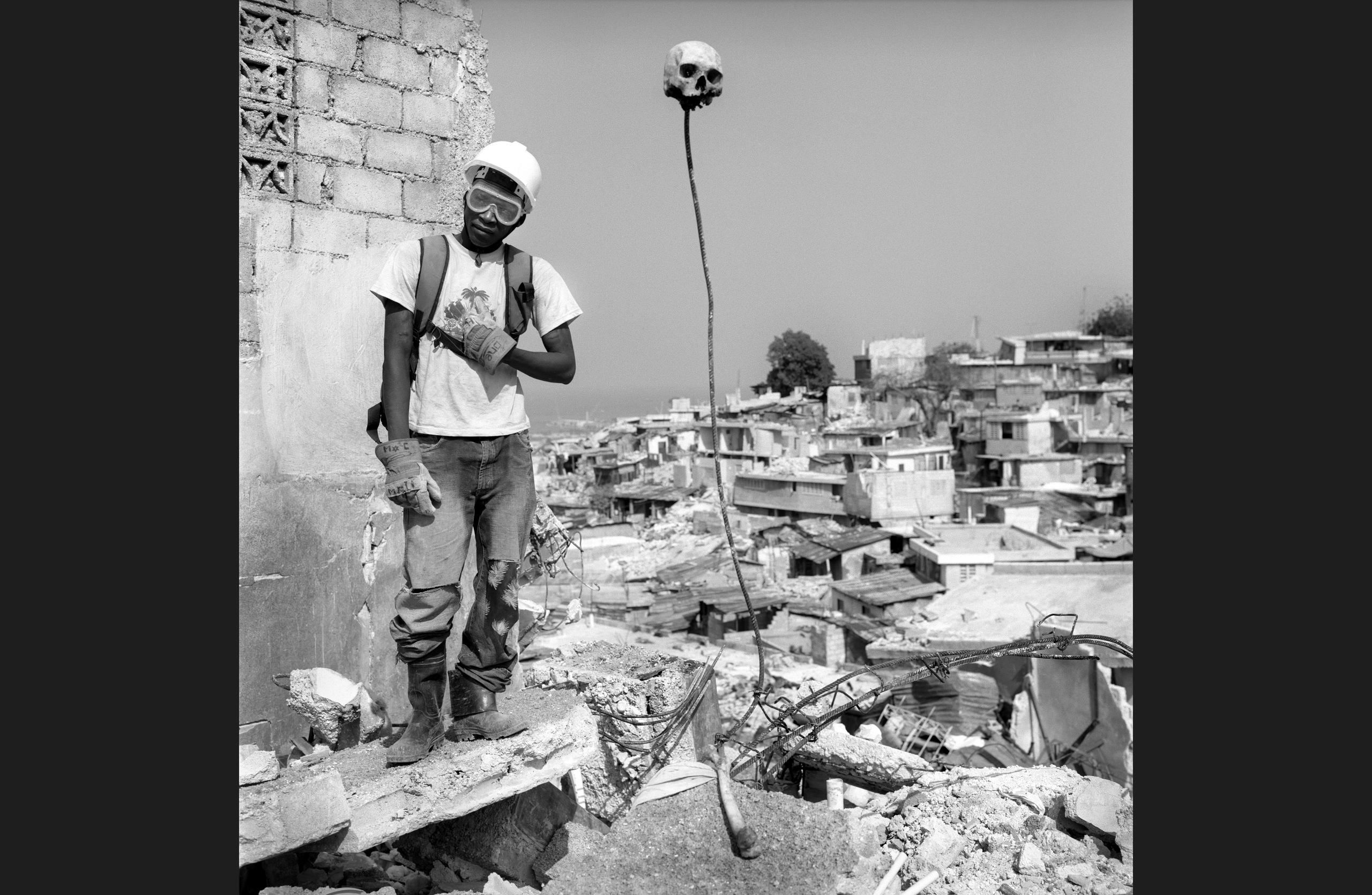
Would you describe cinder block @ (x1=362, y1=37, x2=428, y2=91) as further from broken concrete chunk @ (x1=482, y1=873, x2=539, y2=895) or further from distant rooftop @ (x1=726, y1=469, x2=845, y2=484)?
distant rooftop @ (x1=726, y1=469, x2=845, y2=484)

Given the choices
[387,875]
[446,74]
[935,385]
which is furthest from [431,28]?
[935,385]

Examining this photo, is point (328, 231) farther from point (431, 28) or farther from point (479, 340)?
point (479, 340)

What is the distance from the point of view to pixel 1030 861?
3.90 meters

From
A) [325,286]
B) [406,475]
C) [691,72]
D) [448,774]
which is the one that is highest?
[691,72]

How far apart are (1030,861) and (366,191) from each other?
13.3ft

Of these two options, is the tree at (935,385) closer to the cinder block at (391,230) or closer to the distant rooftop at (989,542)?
the distant rooftop at (989,542)

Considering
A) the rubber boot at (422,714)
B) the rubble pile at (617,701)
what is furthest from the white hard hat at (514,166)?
the rubble pile at (617,701)

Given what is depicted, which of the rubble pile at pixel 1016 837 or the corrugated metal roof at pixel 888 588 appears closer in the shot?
the rubble pile at pixel 1016 837

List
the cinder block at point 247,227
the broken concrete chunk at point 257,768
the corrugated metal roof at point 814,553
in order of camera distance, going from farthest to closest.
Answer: the corrugated metal roof at point 814,553, the cinder block at point 247,227, the broken concrete chunk at point 257,768

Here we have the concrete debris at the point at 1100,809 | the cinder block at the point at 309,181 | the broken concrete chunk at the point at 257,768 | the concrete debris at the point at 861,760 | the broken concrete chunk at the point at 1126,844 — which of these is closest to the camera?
the broken concrete chunk at the point at 257,768

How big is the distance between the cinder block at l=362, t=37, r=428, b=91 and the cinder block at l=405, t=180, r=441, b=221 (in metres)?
0.46

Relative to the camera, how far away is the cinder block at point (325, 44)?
173 inches

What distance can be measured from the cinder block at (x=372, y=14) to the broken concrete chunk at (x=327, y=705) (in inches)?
114

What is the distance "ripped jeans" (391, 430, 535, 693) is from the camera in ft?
11.2
